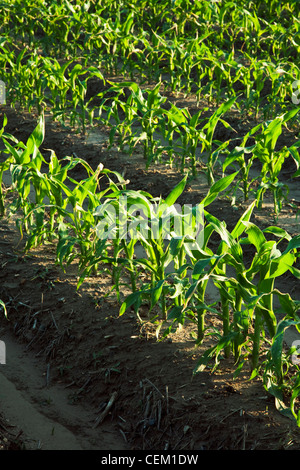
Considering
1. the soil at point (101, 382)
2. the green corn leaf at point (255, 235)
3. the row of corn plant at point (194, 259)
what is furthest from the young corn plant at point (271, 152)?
the green corn leaf at point (255, 235)

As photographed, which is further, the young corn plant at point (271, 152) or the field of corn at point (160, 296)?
the young corn plant at point (271, 152)

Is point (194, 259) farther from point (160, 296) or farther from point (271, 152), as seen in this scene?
point (271, 152)

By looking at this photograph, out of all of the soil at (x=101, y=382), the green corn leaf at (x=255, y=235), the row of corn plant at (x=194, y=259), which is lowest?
the soil at (x=101, y=382)

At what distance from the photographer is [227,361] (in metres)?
2.81

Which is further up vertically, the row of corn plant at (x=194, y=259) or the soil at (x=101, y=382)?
the row of corn plant at (x=194, y=259)

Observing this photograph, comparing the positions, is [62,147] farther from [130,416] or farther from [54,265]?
[130,416]

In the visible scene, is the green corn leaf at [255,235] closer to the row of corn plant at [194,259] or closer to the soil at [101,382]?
the row of corn plant at [194,259]

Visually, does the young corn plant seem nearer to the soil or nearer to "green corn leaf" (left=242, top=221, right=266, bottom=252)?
the soil

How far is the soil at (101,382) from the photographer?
2496 mm

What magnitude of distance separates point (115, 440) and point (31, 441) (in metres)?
0.36

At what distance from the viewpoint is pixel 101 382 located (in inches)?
115

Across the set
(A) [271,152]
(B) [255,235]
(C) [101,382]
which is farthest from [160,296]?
(A) [271,152]

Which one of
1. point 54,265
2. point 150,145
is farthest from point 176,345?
point 150,145

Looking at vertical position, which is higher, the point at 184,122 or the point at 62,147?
the point at 184,122
